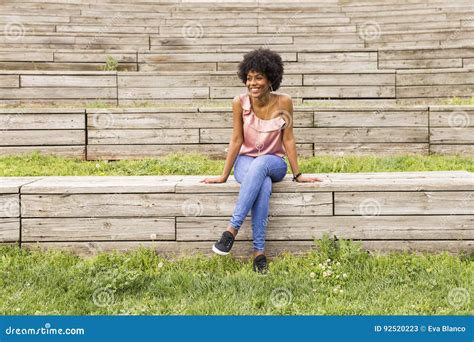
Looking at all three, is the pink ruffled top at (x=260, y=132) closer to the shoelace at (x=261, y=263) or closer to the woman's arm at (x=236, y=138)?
the woman's arm at (x=236, y=138)

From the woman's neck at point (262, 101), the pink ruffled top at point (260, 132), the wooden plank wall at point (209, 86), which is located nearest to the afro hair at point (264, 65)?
the woman's neck at point (262, 101)

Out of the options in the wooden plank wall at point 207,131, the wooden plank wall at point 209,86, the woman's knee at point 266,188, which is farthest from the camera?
the wooden plank wall at point 209,86

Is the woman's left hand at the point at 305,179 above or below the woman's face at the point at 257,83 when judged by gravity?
below

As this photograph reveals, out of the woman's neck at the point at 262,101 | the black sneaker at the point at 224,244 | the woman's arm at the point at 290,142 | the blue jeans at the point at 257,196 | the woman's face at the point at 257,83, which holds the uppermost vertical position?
the woman's face at the point at 257,83

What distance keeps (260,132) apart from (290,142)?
255 millimetres

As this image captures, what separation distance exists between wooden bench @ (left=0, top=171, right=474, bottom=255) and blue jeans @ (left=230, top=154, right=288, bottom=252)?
140 millimetres

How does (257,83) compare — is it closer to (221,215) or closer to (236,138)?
(236,138)

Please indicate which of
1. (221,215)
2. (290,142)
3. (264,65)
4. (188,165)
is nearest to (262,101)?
(264,65)

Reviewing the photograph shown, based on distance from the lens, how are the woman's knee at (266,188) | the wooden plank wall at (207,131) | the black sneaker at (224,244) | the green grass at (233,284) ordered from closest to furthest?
the green grass at (233,284), the black sneaker at (224,244), the woman's knee at (266,188), the wooden plank wall at (207,131)

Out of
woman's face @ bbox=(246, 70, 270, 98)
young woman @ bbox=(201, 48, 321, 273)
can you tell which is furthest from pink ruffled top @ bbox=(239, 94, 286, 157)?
woman's face @ bbox=(246, 70, 270, 98)

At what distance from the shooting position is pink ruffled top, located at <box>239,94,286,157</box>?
13.0 feet

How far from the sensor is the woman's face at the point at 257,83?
12.8 feet

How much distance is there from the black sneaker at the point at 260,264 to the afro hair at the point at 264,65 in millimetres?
1432

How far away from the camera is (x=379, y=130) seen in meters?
5.47
